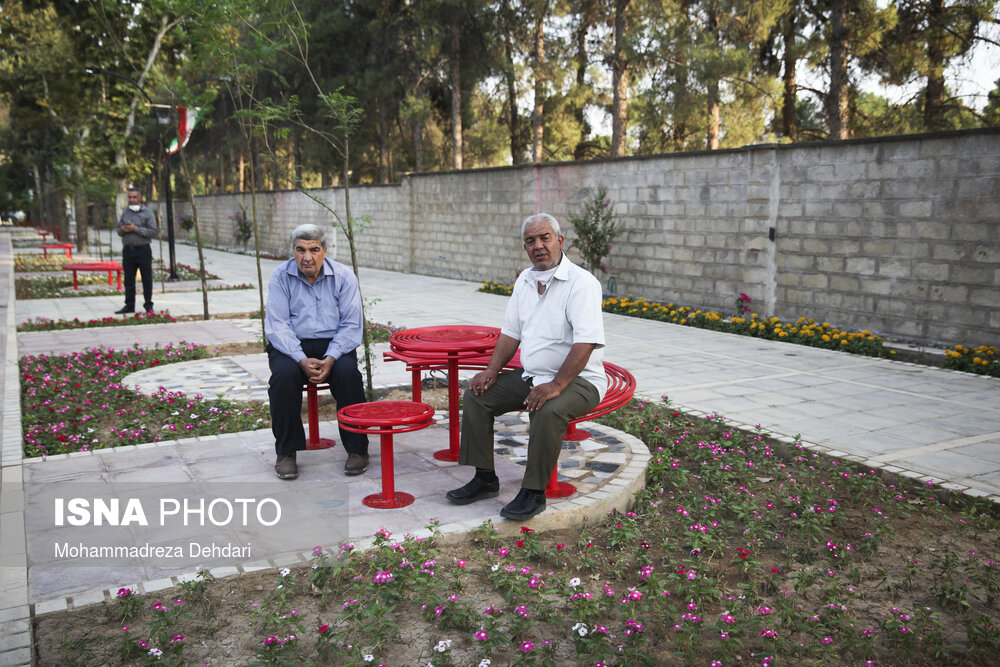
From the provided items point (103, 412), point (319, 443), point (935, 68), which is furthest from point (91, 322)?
point (935, 68)

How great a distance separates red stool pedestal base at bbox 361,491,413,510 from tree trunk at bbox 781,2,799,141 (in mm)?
14745

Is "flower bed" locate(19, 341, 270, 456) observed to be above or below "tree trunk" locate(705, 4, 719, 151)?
below

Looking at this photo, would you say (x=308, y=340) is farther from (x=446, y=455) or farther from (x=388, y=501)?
(x=388, y=501)

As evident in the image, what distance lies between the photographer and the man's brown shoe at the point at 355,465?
450 cm

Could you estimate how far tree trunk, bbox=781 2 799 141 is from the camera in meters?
16.5

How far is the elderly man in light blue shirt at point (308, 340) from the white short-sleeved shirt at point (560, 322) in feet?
3.92

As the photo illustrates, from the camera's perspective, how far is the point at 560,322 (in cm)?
392

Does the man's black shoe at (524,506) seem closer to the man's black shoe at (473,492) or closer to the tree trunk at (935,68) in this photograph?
the man's black shoe at (473,492)

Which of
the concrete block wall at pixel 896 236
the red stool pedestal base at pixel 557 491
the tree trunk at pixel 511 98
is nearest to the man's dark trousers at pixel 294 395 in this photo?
the red stool pedestal base at pixel 557 491

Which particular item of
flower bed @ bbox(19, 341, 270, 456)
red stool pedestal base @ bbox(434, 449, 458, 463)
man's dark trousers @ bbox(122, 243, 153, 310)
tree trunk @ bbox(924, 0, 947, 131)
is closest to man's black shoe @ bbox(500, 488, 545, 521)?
red stool pedestal base @ bbox(434, 449, 458, 463)

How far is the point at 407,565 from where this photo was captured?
3.26 m

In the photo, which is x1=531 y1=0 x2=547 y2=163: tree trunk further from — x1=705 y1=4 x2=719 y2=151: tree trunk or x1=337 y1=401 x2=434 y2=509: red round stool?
x1=337 y1=401 x2=434 y2=509: red round stool

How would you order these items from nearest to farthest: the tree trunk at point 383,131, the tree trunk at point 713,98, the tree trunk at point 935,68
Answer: the tree trunk at point 935,68, the tree trunk at point 713,98, the tree trunk at point 383,131

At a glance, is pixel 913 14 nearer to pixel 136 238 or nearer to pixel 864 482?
pixel 864 482
